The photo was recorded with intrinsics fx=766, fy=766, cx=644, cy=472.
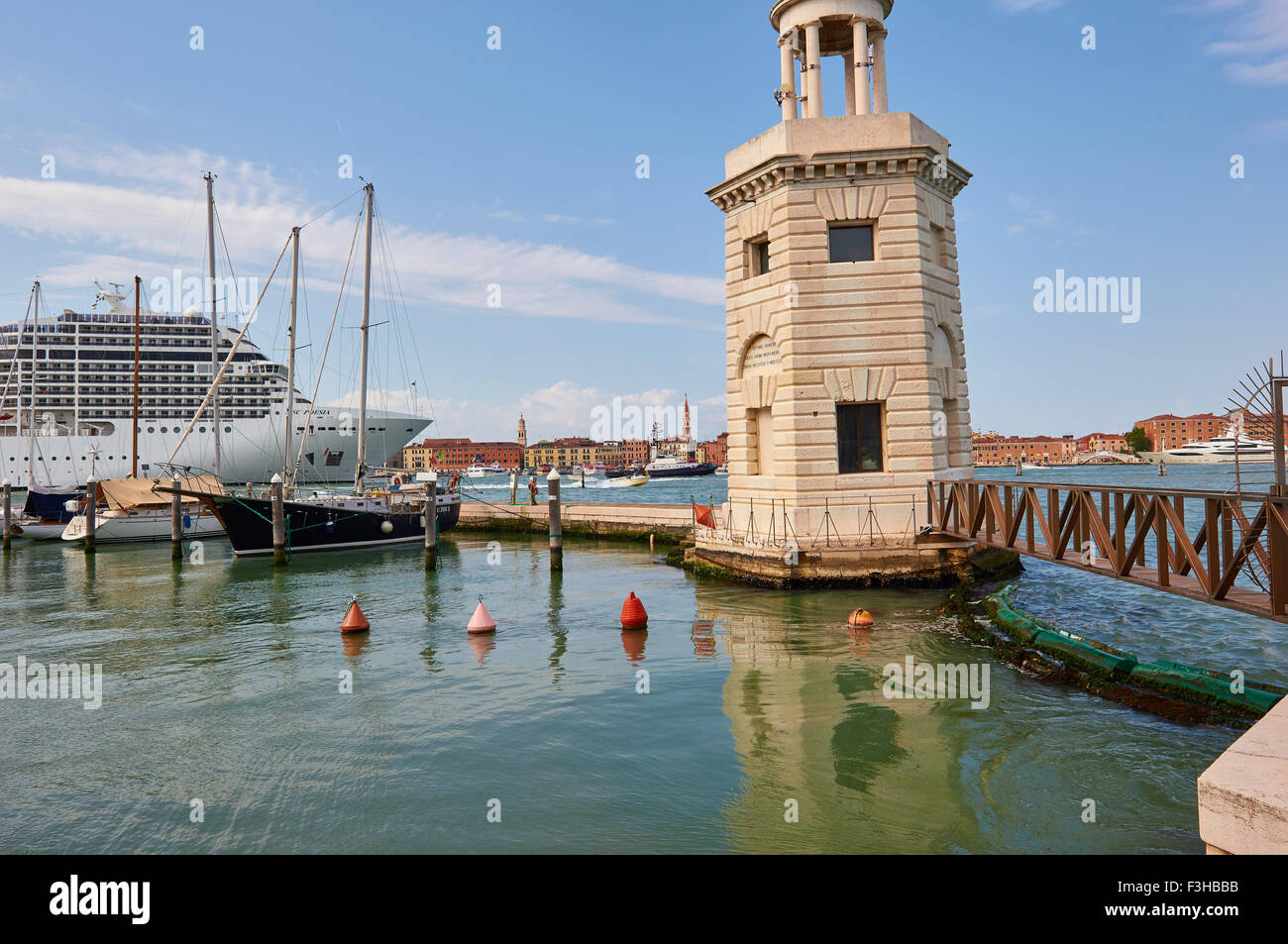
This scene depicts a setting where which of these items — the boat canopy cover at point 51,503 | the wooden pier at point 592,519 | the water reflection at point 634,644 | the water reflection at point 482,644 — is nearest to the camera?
the water reflection at point 634,644

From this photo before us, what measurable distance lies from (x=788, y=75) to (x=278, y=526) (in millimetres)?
26693

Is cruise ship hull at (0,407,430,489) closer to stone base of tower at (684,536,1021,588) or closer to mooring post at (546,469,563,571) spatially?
mooring post at (546,469,563,571)

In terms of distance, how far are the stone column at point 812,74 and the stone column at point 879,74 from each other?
187 centimetres

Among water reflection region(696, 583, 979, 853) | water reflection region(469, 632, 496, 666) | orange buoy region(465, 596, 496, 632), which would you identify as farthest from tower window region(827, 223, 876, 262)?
water reflection region(469, 632, 496, 666)

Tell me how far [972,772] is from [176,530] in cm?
3718

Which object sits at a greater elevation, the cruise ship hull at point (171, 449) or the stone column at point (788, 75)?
the stone column at point (788, 75)

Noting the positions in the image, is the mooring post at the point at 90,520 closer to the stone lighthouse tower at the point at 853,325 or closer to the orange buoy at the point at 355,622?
the orange buoy at the point at 355,622

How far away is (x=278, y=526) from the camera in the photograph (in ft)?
109

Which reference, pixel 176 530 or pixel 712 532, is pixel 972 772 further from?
pixel 176 530

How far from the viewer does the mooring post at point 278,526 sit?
3234cm

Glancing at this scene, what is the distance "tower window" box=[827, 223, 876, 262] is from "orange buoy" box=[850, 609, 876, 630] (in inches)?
409

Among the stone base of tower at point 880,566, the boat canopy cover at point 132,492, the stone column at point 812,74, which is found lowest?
the stone base of tower at point 880,566

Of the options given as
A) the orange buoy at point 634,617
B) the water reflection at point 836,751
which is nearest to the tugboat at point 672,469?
the orange buoy at point 634,617
